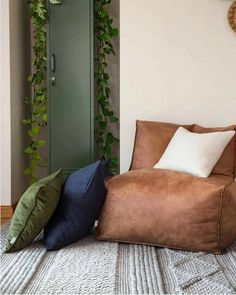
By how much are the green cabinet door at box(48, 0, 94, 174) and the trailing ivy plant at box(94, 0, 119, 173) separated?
0.84 feet

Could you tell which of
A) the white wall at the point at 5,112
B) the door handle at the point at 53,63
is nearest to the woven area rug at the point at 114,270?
the white wall at the point at 5,112

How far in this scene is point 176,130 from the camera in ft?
8.41

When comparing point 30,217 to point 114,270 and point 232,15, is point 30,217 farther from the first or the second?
point 232,15

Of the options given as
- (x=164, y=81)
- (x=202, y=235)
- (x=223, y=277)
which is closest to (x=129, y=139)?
(x=164, y=81)

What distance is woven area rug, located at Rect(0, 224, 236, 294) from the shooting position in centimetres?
143


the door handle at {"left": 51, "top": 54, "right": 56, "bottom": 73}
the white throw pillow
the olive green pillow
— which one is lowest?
the olive green pillow

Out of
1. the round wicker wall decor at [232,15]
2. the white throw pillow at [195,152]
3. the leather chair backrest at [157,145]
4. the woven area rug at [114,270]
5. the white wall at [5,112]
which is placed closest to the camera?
the woven area rug at [114,270]

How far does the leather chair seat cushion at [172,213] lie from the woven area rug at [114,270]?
0.19 ft

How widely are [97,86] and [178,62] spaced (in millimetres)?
829

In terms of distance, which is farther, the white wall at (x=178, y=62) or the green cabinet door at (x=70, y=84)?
the green cabinet door at (x=70, y=84)

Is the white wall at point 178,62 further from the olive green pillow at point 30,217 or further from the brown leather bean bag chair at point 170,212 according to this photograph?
the olive green pillow at point 30,217

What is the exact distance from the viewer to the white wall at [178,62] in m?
2.72

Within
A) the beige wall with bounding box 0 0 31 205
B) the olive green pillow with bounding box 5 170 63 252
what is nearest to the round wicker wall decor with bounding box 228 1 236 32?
the beige wall with bounding box 0 0 31 205

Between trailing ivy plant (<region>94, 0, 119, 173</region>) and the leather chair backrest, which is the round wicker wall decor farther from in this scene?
trailing ivy plant (<region>94, 0, 119, 173</region>)
